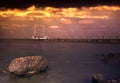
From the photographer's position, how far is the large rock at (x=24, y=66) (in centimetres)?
1816

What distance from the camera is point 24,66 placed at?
18.3 m

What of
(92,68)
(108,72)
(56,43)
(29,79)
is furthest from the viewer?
(56,43)

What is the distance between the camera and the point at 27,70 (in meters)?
18.5

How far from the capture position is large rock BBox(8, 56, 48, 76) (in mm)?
18156

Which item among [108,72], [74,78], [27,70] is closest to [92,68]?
[108,72]

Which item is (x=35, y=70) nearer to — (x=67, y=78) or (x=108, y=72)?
(x=67, y=78)

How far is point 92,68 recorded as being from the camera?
23.2 metres

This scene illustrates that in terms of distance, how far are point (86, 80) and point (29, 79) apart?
4.07 meters

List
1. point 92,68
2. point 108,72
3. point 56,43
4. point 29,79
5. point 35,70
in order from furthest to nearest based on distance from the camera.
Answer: point 56,43 < point 92,68 < point 108,72 < point 35,70 < point 29,79

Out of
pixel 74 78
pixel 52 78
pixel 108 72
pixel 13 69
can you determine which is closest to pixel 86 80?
pixel 74 78

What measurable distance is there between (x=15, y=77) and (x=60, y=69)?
535 centimetres

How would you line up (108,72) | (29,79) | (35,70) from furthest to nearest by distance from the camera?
(108,72) < (35,70) < (29,79)

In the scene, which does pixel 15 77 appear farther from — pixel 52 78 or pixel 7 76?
pixel 52 78

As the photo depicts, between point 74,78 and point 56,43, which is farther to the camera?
point 56,43
